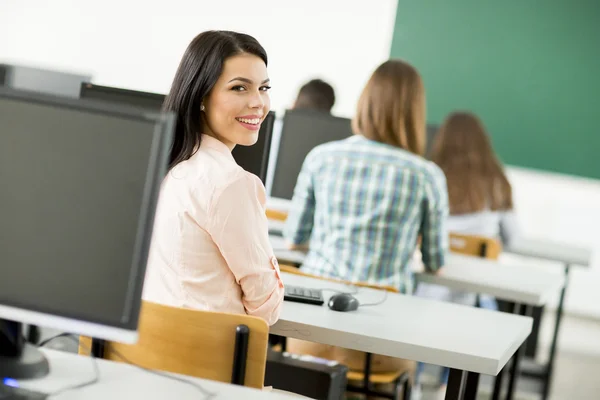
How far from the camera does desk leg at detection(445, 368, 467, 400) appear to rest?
2221 millimetres

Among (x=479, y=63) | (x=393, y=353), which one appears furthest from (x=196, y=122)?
(x=479, y=63)

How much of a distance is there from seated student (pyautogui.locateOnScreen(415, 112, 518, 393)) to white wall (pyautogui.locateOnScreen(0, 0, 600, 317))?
2.20 metres

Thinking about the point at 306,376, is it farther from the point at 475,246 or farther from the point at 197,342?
the point at 475,246

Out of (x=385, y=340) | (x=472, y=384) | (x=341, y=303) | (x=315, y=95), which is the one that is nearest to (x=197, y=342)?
(x=385, y=340)

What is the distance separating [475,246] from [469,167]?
2.06 ft

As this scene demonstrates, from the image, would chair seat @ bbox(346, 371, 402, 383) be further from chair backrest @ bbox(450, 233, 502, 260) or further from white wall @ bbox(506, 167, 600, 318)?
white wall @ bbox(506, 167, 600, 318)

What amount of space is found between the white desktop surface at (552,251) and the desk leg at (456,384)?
2.53m

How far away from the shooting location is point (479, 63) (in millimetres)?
6711

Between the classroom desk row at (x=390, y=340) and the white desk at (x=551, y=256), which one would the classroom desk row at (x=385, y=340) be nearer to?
the classroom desk row at (x=390, y=340)

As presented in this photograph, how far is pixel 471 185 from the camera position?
178 inches

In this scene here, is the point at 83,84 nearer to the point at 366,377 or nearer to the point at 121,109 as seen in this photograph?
the point at 366,377

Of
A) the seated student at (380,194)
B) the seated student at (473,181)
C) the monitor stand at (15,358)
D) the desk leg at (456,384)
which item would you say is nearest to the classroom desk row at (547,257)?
the seated student at (473,181)

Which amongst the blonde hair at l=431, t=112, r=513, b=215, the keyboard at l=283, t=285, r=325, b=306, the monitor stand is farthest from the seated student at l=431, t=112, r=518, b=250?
the monitor stand

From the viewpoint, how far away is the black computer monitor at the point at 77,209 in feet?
4.90
